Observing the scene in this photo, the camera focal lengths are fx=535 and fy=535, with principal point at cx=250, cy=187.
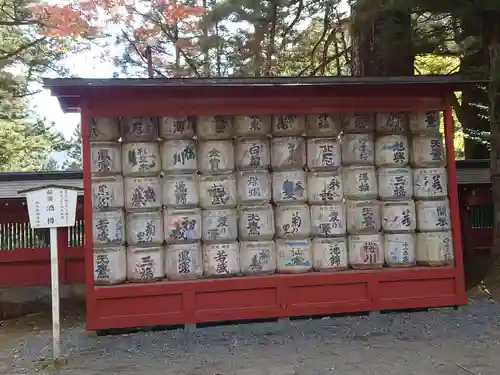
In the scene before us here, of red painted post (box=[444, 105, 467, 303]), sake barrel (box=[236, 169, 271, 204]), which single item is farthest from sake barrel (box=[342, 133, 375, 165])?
sake barrel (box=[236, 169, 271, 204])

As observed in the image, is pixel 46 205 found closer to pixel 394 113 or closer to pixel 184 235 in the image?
pixel 184 235

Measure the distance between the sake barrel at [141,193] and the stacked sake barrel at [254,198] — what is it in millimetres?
975

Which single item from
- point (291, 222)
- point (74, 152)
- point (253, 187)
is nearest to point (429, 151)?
point (291, 222)

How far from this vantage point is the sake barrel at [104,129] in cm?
604

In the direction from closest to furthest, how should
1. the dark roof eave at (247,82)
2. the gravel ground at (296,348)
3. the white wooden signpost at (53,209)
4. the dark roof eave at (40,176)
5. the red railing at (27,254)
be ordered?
1. the gravel ground at (296,348)
2. the white wooden signpost at (53,209)
3. the dark roof eave at (247,82)
4. the red railing at (27,254)
5. the dark roof eave at (40,176)

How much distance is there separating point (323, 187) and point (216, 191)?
1273 mm

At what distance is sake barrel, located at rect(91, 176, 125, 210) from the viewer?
6.00m

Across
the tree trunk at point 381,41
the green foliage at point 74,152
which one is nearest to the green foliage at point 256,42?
the tree trunk at point 381,41

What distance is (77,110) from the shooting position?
22.0 ft

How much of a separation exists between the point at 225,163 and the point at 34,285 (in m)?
4.18

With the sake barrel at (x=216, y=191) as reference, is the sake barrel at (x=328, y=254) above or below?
below

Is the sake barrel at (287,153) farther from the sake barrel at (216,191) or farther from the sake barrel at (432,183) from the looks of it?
the sake barrel at (432,183)

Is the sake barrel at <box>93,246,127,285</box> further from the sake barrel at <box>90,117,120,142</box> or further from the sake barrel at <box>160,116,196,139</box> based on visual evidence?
the sake barrel at <box>160,116,196,139</box>

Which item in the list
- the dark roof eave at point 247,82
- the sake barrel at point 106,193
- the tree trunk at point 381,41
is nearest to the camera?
the dark roof eave at point 247,82
